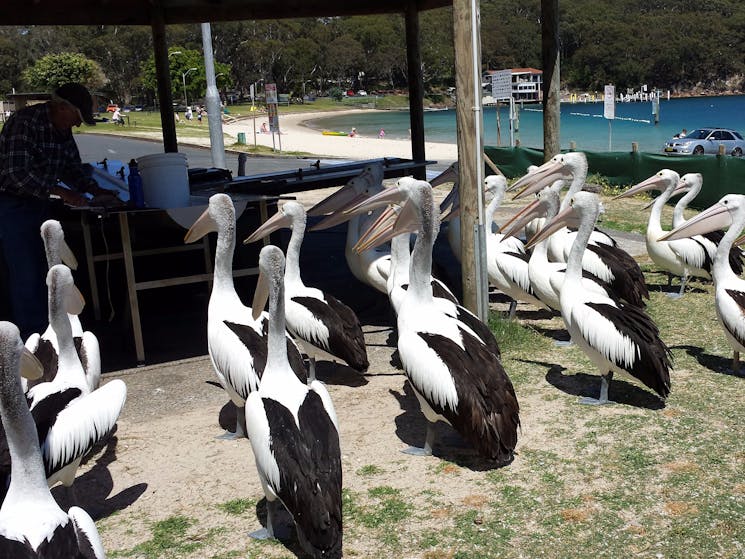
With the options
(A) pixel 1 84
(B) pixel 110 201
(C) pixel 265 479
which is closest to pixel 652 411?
(C) pixel 265 479

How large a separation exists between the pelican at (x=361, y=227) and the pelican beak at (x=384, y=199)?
1.17 feet

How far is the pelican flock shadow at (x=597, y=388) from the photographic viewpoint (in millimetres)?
5227

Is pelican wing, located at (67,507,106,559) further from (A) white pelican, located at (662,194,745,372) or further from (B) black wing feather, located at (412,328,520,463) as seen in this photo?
(A) white pelican, located at (662,194,745,372)

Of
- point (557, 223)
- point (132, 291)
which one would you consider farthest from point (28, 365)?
point (557, 223)

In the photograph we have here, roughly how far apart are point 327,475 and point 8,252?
150 inches

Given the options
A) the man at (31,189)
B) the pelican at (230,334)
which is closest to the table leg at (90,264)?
the man at (31,189)

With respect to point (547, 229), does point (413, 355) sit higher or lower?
lower

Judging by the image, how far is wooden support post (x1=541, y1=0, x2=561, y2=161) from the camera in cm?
859

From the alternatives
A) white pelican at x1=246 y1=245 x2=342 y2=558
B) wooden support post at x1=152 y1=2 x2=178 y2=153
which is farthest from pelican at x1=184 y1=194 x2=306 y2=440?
wooden support post at x1=152 y1=2 x2=178 y2=153

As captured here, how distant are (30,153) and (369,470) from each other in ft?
11.9

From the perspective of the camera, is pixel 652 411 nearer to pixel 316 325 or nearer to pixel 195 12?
pixel 316 325

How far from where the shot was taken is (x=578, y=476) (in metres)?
4.26

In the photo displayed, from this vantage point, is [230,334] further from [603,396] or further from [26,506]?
[603,396]

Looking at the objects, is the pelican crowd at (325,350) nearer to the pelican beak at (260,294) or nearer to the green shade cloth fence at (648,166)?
the pelican beak at (260,294)
